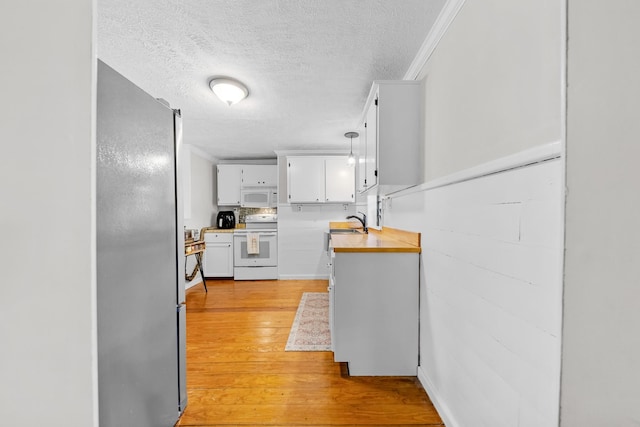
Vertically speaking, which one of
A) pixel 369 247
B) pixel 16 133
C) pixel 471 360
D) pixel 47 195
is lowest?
pixel 471 360

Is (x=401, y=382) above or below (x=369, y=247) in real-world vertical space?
below

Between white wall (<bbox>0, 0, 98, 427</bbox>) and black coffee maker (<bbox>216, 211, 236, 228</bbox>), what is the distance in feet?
15.2

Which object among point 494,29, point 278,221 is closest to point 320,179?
point 278,221

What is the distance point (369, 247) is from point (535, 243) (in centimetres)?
105

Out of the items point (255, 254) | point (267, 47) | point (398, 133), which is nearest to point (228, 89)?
point (267, 47)

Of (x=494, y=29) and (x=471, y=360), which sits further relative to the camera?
(x=471, y=360)

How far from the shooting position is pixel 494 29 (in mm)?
1022

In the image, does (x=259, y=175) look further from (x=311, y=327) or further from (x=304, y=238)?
(x=311, y=327)

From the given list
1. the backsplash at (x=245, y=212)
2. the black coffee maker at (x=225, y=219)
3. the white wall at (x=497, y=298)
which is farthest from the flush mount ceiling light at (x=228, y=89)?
the backsplash at (x=245, y=212)

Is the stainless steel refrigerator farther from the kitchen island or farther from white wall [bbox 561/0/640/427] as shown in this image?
white wall [bbox 561/0/640/427]

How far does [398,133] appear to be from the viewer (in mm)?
1854

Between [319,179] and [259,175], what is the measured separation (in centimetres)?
126

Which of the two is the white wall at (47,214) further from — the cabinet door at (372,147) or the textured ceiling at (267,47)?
the cabinet door at (372,147)

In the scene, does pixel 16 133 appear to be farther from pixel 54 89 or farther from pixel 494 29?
pixel 494 29
